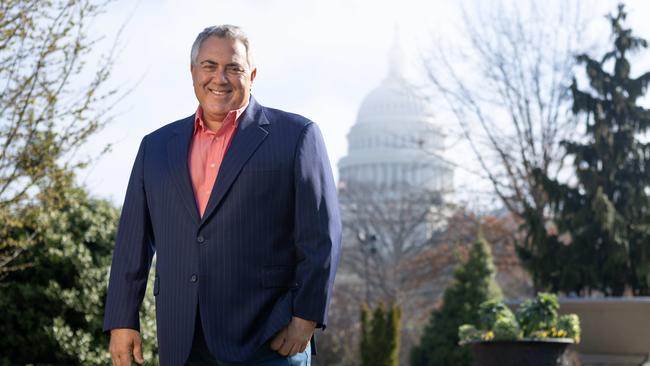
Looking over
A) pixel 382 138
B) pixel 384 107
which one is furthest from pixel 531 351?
pixel 384 107

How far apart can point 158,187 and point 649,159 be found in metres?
12.5

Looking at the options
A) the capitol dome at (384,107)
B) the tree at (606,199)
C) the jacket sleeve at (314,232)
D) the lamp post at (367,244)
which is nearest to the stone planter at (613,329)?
the tree at (606,199)

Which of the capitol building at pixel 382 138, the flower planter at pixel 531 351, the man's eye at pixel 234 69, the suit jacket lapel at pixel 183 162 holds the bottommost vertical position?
the flower planter at pixel 531 351

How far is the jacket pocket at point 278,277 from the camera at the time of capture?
308 cm

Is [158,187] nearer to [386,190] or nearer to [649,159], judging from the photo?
[649,159]

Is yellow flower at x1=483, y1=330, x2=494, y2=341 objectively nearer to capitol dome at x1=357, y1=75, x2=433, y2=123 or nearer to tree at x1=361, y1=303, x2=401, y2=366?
tree at x1=361, y1=303, x2=401, y2=366

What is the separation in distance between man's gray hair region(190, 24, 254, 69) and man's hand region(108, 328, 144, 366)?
0.87 meters

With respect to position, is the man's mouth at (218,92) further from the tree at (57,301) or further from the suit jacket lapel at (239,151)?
the tree at (57,301)

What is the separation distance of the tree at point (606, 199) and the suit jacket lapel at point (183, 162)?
11636 mm

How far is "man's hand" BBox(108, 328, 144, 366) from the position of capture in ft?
10.4

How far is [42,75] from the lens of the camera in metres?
7.46

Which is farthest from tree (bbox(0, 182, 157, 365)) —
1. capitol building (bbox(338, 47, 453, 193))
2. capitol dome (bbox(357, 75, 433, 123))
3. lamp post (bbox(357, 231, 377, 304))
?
capitol dome (bbox(357, 75, 433, 123))

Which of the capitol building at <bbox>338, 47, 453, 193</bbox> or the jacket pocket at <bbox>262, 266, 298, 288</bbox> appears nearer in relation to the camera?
the jacket pocket at <bbox>262, 266, 298, 288</bbox>

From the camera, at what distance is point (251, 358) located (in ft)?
9.93
